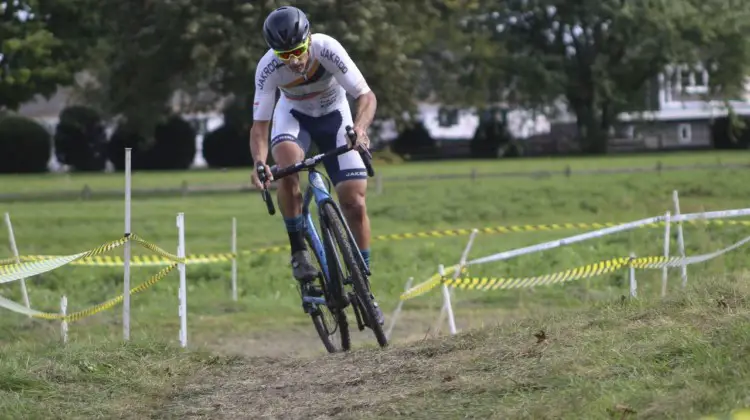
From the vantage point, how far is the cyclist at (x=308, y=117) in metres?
8.73

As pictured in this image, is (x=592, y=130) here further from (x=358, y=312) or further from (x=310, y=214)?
(x=358, y=312)

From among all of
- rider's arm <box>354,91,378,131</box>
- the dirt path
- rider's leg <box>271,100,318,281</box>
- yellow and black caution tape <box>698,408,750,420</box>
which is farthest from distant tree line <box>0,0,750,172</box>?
yellow and black caution tape <box>698,408,750,420</box>

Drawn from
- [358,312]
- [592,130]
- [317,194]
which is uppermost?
[592,130]

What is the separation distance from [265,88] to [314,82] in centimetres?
33

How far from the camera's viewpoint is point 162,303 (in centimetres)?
1564

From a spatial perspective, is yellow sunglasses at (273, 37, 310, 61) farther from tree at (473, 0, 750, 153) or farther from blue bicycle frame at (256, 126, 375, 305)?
tree at (473, 0, 750, 153)

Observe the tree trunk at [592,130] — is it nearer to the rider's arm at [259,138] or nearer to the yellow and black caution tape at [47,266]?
the yellow and black caution tape at [47,266]

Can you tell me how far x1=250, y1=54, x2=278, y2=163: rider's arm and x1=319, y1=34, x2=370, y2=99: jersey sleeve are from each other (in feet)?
1.19

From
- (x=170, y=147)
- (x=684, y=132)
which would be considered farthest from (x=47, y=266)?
(x=684, y=132)

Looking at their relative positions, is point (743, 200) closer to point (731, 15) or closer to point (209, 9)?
point (209, 9)

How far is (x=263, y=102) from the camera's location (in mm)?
9016

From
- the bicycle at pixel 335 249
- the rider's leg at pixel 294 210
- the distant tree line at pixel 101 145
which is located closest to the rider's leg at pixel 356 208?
the bicycle at pixel 335 249

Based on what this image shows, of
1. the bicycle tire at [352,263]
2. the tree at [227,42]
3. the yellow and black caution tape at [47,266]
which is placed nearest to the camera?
the bicycle tire at [352,263]

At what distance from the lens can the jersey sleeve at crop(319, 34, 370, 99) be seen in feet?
28.6
